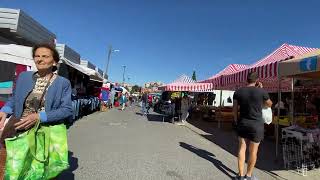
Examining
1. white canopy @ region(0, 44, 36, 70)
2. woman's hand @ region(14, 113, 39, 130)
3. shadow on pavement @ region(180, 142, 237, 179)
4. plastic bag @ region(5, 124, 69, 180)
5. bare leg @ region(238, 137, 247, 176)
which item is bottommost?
shadow on pavement @ region(180, 142, 237, 179)

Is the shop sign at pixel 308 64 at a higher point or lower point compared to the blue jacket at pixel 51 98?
higher

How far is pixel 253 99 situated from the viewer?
6.87m

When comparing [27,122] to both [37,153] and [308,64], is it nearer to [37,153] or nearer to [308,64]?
[37,153]

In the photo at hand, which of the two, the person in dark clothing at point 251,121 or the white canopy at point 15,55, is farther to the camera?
the white canopy at point 15,55

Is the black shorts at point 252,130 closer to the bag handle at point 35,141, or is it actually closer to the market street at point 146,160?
the market street at point 146,160

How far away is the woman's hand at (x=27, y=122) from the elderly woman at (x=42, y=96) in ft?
0.10

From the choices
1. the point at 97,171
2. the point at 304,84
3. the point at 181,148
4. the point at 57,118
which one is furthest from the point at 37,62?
the point at 304,84

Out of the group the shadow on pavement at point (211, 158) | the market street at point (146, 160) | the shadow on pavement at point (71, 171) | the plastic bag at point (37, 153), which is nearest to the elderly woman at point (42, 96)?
the plastic bag at point (37, 153)

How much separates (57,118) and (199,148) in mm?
8083

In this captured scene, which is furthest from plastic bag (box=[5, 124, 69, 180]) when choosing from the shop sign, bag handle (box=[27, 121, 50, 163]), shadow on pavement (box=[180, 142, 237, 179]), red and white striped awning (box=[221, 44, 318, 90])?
red and white striped awning (box=[221, 44, 318, 90])

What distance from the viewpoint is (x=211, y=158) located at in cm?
945

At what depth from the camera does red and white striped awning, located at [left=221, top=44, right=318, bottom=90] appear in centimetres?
975

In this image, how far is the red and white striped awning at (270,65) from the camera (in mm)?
9752

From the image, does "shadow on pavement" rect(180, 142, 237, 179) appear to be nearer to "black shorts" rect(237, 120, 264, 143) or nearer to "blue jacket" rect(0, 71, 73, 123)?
"black shorts" rect(237, 120, 264, 143)
